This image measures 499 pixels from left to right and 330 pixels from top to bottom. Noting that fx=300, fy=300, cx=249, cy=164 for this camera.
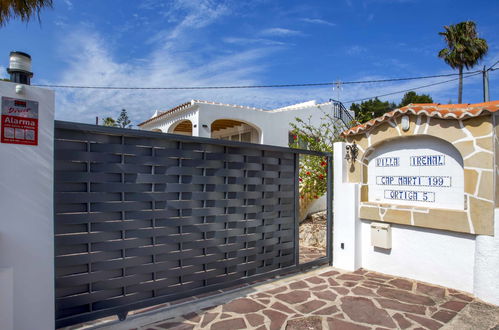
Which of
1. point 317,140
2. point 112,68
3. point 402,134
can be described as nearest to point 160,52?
point 112,68

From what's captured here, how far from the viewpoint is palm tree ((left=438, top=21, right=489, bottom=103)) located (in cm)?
2517

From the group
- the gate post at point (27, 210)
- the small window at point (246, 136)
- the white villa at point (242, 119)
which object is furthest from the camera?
the small window at point (246, 136)

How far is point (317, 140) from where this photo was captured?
35.6ft

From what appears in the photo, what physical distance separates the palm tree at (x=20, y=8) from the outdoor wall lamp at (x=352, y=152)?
296 inches

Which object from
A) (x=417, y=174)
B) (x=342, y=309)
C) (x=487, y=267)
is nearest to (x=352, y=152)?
(x=417, y=174)

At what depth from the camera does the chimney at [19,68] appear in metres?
2.99

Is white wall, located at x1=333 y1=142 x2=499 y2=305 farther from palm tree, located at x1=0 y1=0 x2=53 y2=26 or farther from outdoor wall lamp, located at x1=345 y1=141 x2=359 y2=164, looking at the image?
palm tree, located at x1=0 y1=0 x2=53 y2=26

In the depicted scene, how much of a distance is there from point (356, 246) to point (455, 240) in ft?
5.70

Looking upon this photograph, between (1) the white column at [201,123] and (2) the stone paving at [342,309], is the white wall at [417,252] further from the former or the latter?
(1) the white column at [201,123]

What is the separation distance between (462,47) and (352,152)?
26.6 meters

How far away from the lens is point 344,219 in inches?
246

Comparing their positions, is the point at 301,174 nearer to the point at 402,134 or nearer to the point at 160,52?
the point at 402,134

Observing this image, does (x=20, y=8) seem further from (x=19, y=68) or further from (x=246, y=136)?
(x=246, y=136)

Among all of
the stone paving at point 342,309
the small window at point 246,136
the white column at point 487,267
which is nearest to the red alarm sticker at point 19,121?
the stone paving at point 342,309
